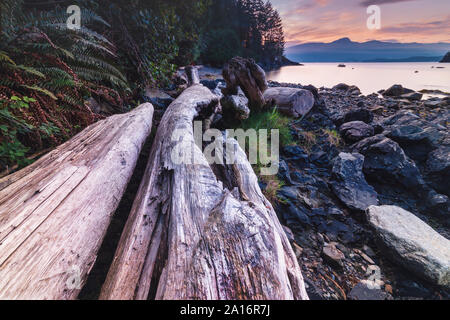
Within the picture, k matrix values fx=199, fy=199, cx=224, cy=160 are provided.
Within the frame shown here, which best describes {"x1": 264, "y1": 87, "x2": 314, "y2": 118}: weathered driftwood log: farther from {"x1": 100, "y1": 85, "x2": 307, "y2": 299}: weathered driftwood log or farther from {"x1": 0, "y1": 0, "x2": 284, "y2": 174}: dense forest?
{"x1": 100, "y1": 85, "x2": 307, "y2": 299}: weathered driftwood log

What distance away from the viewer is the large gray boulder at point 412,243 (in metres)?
1.76

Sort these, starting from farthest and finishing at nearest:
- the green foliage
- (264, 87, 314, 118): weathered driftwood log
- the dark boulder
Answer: (264, 87, 314, 118): weathered driftwood log, the dark boulder, the green foliage

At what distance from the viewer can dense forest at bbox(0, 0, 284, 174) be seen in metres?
1.75

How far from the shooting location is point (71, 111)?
2.22 m

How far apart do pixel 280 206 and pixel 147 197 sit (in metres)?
1.70

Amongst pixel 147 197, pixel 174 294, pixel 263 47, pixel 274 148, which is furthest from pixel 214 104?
pixel 263 47

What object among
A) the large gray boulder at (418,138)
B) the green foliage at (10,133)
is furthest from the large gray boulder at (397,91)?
the green foliage at (10,133)

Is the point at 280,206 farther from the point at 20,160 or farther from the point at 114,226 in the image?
the point at 20,160

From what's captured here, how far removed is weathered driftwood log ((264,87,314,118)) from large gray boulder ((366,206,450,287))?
11.7ft

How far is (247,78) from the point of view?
4.71m

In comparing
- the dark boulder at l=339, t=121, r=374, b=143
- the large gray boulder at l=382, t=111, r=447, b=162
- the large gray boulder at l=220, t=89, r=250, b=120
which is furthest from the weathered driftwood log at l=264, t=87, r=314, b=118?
the large gray boulder at l=382, t=111, r=447, b=162

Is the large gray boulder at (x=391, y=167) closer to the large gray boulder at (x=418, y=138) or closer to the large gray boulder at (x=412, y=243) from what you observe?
the large gray boulder at (x=418, y=138)

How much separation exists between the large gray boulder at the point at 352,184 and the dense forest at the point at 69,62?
3447 mm

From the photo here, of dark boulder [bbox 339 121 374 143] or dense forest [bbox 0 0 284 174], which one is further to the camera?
dark boulder [bbox 339 121 374 143]
